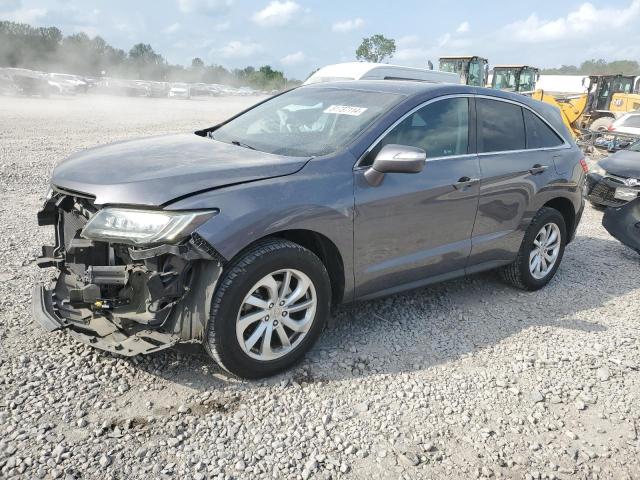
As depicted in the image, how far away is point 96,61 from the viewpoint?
188 feet

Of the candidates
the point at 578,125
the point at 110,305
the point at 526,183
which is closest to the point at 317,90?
the point at 526,183

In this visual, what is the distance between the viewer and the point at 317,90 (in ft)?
14.3

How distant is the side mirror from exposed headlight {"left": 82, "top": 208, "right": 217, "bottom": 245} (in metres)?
1.12

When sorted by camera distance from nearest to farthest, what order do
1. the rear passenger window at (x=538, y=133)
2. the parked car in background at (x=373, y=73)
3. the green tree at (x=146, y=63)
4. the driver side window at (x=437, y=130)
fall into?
1. the driver side window at (x=437, y=130)
2. the rear passenger window at (x=538, y=133)
3. the parked car in background at (x=373, y=73)
4. the green tree at (x=146, y=63)

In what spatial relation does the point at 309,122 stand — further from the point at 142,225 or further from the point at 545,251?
the point at 545,251

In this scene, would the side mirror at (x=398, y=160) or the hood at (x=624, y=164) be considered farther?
the hood at (x=624, y=164)

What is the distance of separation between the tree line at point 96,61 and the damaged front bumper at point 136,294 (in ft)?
178

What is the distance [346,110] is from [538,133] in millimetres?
2046

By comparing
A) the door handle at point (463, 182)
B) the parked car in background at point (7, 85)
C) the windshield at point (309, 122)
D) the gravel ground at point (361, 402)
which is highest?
the parked car in background at point (7, 85)

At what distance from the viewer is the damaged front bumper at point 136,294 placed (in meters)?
2.76

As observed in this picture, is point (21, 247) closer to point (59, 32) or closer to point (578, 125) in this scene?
point (578, 125)

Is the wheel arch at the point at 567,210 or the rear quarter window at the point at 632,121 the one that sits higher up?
the rear quarter window at the point at 632,121

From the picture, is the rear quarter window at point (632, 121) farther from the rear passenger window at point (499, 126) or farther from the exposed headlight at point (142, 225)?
the exposed headlight at point (142, 225)

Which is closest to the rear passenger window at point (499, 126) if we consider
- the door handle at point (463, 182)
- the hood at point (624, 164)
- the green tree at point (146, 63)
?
the door handle at point (463, 182)
